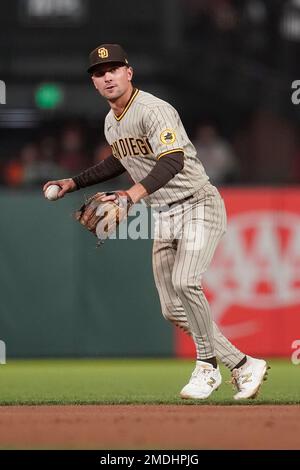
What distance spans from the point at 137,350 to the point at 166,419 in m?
4.39

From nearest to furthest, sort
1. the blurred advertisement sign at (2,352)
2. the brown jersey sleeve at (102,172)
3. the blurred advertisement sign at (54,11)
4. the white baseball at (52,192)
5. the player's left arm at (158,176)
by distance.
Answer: the player's left arm at (158,176) → the white baseball at (52,192) → the brown jersey sleeve at (102,172) → the blurred advertisement sign at (2,352) → the blurred advertisement sign at (54,11)

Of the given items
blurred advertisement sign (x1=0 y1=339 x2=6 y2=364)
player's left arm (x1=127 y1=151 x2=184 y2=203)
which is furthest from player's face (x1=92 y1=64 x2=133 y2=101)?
blurred advertisement sign (x1=0 y1=339 x2=6 y2=364)

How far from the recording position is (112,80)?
5.75m

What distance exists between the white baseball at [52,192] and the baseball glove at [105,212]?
6.5 inches

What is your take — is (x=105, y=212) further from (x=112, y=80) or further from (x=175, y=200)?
(x=112, y=80)

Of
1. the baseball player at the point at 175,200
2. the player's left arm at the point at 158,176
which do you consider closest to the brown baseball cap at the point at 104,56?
the baseball player at the point at 175,200

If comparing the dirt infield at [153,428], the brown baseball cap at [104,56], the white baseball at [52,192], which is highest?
the brown baseball cap at [104,56]

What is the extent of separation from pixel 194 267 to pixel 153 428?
3.69ft

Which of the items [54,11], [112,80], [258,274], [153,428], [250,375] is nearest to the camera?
[153,428]

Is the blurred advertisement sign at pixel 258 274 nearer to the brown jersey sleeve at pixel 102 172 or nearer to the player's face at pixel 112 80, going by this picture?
the brown jersey sleeve at pixel 102 172

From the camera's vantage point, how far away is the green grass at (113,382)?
6324 mm

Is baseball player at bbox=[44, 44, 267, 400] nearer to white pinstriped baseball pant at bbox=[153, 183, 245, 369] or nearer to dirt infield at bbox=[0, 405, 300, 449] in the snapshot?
white pinstriped baseball pant at bbox=[153, 183, 245, 369]

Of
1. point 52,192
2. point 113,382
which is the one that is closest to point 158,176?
point 52,192

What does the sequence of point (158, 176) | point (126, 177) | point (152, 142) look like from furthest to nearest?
1. point (126, 177)
2. point (152, 142)
3. point (158, 176)
